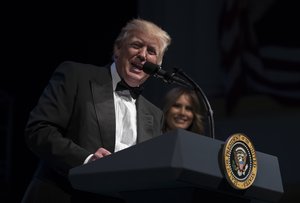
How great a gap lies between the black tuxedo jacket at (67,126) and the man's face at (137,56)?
10 cm

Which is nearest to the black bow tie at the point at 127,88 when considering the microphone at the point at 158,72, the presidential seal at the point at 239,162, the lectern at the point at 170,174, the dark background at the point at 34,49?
the microphone at the point at 158,72

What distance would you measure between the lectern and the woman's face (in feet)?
6.40

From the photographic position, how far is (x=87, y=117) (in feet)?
5.72

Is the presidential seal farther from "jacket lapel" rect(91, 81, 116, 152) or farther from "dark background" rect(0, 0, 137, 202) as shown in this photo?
"dark background" rect(0, 0, 137, 202)

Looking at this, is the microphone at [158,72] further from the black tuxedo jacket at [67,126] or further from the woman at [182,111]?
the woman at [182,111]

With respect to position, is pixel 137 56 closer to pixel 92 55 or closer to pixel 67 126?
pixel 67 126

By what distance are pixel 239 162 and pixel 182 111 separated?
2.11 metres

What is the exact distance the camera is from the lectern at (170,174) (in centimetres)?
128

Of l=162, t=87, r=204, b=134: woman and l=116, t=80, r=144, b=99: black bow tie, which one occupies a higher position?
l=116, t=80, r=144, b=99: black bow tie

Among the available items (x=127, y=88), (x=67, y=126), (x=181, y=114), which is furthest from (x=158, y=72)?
(x=181, y=114)

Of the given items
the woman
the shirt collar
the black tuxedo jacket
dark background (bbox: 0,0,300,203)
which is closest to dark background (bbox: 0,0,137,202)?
dark background (bbox: 0,0,300,203)

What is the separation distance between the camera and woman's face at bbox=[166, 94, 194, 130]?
3436 mm

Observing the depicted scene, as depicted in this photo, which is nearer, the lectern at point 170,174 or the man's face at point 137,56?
the lectern at point 170,174

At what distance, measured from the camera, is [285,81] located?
14.6ft
